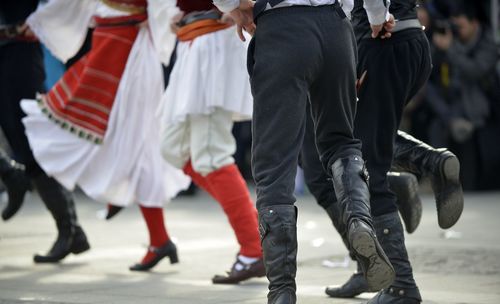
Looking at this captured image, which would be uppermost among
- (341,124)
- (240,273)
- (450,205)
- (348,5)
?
(348,5)

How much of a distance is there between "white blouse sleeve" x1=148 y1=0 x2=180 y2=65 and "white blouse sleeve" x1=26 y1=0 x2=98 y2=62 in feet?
2.00

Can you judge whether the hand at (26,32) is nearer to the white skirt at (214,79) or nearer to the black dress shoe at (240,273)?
the white skirt at (214,79)

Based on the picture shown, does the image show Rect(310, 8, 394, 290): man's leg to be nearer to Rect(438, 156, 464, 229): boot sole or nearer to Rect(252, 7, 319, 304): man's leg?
Rect(252, 7, 319, 304): man's leg

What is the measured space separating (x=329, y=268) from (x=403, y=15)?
196 cm

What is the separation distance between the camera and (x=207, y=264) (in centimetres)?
651

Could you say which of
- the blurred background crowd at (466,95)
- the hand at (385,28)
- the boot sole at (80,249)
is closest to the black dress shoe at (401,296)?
the hand at (385,28)

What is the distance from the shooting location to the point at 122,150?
21.3ft

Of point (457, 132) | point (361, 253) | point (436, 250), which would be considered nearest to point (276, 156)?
point (361, 253)

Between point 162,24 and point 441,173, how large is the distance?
210cm

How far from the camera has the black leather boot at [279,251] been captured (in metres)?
4.07

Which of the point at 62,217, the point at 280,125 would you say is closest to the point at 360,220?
the point at 280,125

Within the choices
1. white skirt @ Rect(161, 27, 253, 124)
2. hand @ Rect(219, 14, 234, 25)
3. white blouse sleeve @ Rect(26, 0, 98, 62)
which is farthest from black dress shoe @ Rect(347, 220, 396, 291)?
white blouse sleeve @ Rect(26, 0, 98, 62)

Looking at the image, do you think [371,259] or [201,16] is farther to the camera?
[201,16]

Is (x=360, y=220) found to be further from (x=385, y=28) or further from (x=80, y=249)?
(x=80, y=249)
